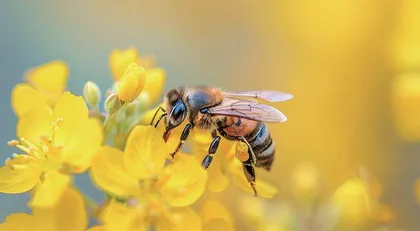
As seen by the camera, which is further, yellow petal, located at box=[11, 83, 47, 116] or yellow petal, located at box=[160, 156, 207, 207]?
yellow petal, located at box=[11, 83, 47, 116]

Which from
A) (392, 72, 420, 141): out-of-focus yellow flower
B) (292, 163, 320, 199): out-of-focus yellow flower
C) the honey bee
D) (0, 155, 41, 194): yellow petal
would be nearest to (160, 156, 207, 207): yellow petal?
the honey bee

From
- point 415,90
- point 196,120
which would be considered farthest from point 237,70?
point 196,120

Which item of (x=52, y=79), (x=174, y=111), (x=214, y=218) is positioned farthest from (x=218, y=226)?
(x=52, y=79)

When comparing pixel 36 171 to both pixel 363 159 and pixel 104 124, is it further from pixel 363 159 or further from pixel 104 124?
pixel 363 159

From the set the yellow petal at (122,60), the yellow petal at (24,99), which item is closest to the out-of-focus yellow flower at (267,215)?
the yellow petal at (122,60)

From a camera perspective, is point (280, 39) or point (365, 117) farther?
point (280, 39)

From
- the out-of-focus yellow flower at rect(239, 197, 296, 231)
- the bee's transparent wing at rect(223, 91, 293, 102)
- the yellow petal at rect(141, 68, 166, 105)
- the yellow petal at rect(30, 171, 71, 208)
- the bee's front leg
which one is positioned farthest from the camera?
the out-of-focus yellow flower at rect(239, 197, 296, 231)

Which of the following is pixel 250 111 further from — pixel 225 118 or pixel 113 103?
pixel 113 103

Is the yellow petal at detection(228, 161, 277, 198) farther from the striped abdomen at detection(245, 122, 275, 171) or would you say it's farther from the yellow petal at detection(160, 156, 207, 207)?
the yellow petal at detection(160, 156, 207, 207)
